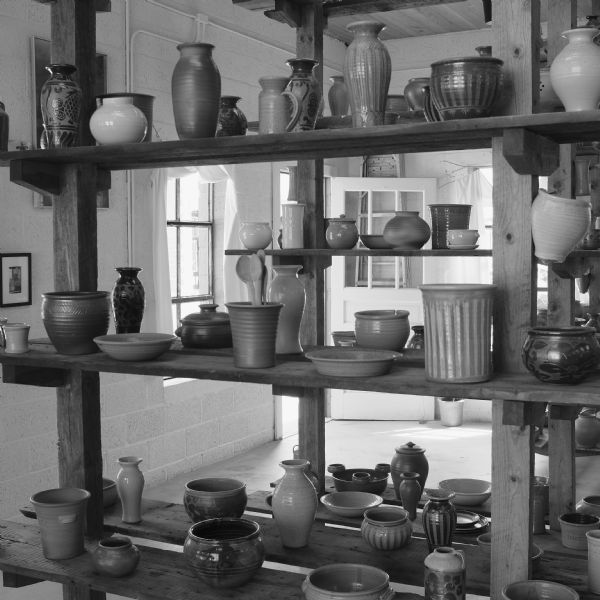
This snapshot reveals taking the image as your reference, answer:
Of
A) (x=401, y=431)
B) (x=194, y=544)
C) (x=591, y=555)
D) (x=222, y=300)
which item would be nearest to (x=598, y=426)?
(x=401, y=431)

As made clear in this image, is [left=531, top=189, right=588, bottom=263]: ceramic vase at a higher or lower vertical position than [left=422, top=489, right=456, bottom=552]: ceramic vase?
higher

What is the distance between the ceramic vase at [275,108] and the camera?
90.6 inches

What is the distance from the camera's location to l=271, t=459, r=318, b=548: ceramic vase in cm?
258

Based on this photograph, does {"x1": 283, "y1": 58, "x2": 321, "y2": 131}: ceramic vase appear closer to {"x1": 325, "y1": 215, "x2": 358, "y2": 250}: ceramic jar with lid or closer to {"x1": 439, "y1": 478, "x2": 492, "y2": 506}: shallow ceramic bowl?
{"x1": 439, "y1": 478, "x2": 492, "y2": 506}: shallow ceramic bowl

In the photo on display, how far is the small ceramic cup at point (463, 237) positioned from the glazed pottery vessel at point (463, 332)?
2274 millimetres

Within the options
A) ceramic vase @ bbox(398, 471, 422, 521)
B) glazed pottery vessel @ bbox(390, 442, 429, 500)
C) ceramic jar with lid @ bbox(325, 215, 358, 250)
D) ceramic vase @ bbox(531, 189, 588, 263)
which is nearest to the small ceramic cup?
ceramic jar with lid @ bbox(325, 215, 358, 250)

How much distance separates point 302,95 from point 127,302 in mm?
937

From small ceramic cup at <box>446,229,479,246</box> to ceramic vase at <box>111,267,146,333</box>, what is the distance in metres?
1.99

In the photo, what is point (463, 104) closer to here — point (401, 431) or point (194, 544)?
point (194, 544)

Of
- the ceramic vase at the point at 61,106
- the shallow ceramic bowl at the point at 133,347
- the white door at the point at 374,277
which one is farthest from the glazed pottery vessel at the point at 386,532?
the white door at the point at 374,277

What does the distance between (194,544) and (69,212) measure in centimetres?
113

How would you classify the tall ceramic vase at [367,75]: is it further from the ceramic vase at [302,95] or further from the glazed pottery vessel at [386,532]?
the glazed pottery vessel at [386,532]

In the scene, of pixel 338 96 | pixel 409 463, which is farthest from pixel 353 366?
pixel 338 96

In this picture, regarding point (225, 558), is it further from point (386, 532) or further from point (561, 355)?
point (561, 355)
